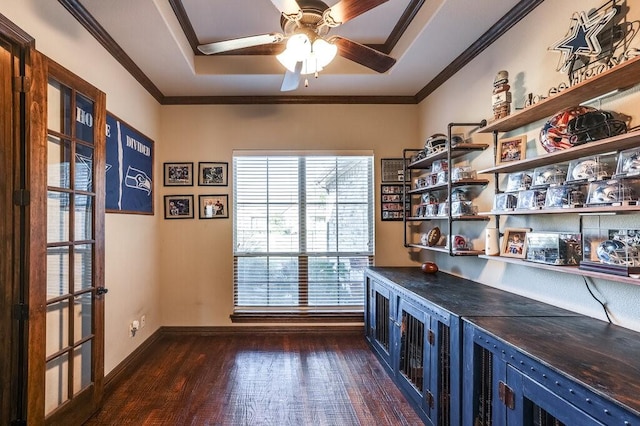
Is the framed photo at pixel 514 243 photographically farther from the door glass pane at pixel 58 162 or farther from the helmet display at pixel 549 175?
the door glass pane at pixel 58 162

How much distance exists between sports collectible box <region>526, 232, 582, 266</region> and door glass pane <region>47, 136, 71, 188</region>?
290 centimetres

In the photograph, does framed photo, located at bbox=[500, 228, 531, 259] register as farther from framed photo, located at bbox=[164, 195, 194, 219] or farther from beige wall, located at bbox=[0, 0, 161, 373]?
framed photo, located at bbox=[164, 195, 194, 219]

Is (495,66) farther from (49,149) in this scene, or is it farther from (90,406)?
(90,406)

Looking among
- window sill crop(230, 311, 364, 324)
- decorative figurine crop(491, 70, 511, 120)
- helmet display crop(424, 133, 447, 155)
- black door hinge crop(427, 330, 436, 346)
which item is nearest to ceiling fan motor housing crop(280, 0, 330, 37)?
decorative figurine crop(491, 70, 511, 120)

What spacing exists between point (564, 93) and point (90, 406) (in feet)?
11.5

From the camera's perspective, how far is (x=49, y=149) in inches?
77.4

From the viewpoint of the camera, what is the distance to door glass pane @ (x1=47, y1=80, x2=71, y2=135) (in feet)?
6.54

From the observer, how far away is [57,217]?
2.02 meters

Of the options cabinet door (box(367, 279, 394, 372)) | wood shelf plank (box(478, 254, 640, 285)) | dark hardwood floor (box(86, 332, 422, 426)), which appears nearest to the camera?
wood shelf plank (box(478, 254, 640, 285))

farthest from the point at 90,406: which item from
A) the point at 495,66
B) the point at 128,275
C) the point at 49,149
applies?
the point at 495,66

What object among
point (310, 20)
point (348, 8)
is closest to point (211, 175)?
point (310, 20)

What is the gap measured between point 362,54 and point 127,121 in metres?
2.25

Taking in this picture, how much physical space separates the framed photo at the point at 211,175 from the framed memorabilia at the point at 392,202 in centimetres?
190

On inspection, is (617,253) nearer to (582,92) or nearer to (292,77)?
(582,92)
